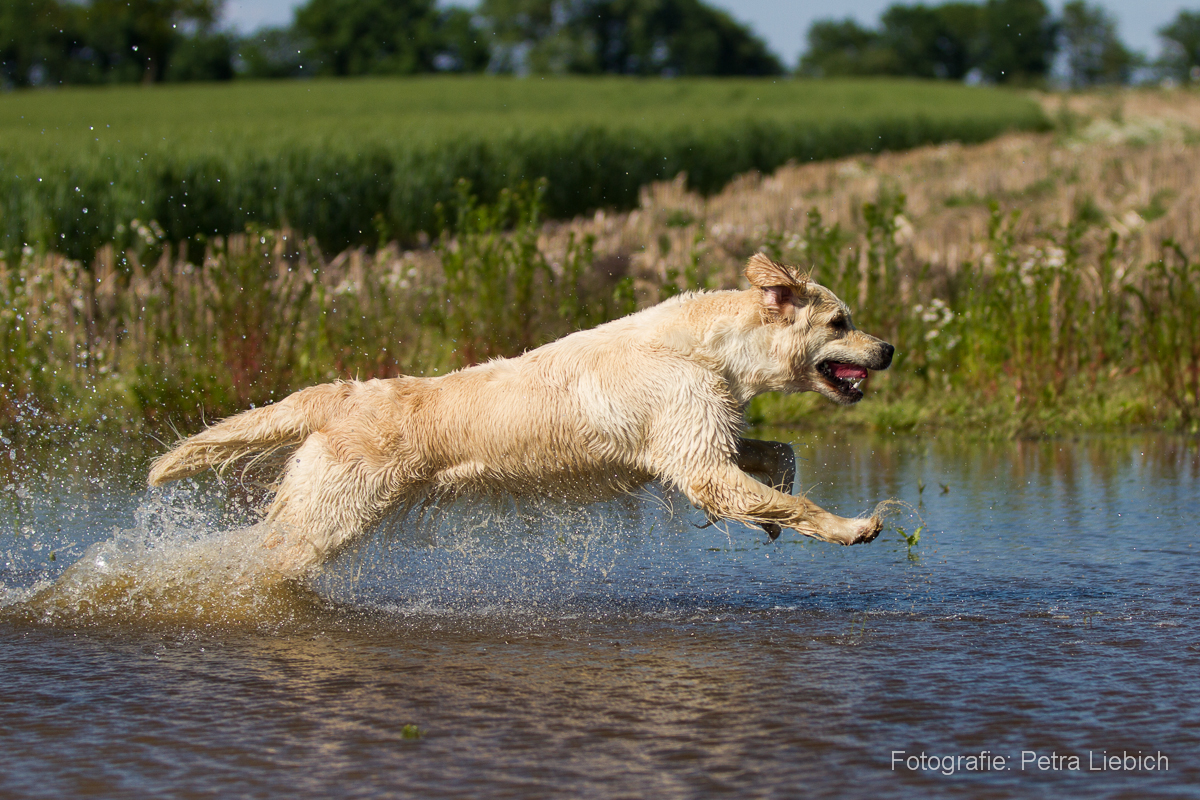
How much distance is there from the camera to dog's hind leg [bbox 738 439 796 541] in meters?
5.80

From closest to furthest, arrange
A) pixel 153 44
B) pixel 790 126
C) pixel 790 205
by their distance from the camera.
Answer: pixel 790 205 < pixel 790 126 < pixel 153 44

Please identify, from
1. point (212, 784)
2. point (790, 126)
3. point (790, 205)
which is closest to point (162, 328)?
point (212, 784)

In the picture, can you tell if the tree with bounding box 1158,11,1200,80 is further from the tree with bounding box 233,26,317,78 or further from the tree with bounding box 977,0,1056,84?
the tree with bounding box 233,26,317,78

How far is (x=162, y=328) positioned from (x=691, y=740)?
839 cm

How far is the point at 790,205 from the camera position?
63.0 feet

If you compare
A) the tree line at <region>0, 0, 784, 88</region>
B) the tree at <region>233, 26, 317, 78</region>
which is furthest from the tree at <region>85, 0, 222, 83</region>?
the tree at <region>233, 26, 317, 78</region>

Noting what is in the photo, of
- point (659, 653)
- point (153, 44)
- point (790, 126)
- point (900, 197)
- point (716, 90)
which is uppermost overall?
point (153, 44)

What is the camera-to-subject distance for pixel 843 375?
19.3ft

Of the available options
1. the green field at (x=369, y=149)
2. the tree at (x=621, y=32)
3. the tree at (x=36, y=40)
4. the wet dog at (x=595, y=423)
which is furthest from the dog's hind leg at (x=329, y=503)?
the tree at (x=621, y=32)

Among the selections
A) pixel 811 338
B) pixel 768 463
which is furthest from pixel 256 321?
pixel 811 338

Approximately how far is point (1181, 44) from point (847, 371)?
17200 centimetres

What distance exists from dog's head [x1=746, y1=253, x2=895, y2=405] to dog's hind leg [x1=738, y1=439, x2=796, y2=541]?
0.31 meters

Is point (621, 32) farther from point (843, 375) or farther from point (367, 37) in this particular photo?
point (843, 375)

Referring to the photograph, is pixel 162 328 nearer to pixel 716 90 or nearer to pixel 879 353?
pixel 879 353
